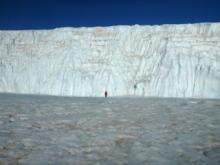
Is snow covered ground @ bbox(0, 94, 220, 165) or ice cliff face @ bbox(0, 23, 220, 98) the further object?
ice cliff face @ bbox(0, 23, 220, 98)

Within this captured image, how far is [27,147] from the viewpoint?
5.93 m

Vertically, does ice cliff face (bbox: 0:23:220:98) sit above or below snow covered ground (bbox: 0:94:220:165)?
above

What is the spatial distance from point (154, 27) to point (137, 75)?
5.80 meters

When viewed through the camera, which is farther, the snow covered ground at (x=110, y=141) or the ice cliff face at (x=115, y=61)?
the ice cliff face at (x=115, y=61)

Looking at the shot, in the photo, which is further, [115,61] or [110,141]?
[115,61]

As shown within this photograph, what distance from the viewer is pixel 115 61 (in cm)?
3716

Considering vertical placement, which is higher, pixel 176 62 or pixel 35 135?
pixel 176 62

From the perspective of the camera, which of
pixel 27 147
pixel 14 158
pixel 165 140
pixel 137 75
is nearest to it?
pixel 14 158

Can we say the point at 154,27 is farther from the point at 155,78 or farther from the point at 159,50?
the point at 155,78

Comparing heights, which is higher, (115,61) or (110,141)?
(115,61)

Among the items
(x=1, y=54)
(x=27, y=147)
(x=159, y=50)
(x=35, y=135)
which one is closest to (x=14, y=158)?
(x=27, y=147)

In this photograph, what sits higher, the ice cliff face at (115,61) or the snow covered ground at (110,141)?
the ice cliff face at (115,61)

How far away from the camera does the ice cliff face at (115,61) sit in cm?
3369

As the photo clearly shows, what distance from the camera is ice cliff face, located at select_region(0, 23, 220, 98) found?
111 ft
